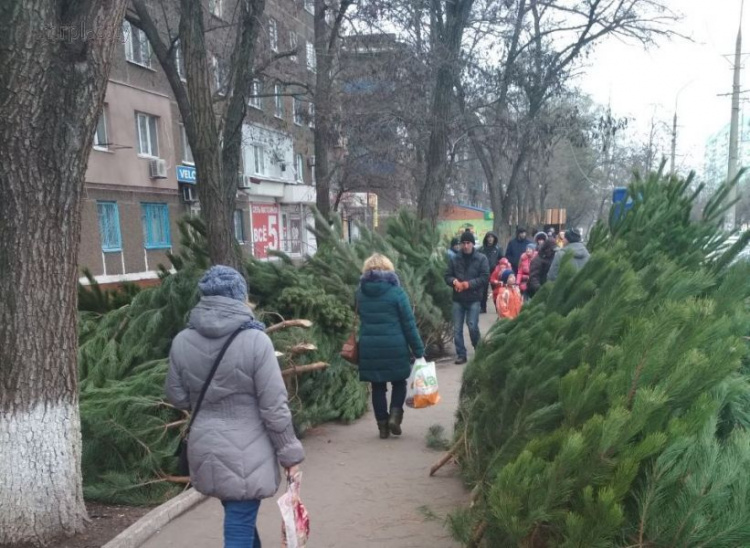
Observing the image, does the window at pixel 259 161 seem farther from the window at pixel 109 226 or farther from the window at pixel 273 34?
the window at pixel 273 34

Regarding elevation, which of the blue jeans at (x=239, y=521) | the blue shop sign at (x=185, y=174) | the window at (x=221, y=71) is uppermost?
the window at (x=221, y=71)

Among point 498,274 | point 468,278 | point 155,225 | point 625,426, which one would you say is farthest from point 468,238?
point 155,225

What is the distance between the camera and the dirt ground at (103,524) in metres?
3.46

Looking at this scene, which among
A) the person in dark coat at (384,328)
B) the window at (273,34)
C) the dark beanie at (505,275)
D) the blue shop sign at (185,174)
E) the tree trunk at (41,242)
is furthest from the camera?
the blue shop sign at (185,174)

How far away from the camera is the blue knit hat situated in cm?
289

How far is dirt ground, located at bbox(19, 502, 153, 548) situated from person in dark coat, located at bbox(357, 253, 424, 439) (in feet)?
6.76

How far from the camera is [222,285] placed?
2.89 meters

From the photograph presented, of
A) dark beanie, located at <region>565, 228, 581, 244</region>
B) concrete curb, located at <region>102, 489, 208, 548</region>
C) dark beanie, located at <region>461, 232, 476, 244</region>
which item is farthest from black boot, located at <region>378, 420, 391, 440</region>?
dark beanie, located at <region>565, 228, 581, 244</region>

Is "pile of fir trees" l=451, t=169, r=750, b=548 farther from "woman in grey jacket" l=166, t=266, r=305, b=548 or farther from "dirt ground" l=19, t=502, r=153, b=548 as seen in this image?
"dirt ground" l=19, t=502, r=153, b=548

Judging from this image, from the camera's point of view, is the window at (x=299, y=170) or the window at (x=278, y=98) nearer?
the window at (x=278, y=98)

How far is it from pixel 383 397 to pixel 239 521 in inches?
110

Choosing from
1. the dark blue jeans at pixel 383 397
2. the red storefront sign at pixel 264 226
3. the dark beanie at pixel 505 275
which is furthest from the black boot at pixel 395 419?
the red storefront sign at pixel 264 226

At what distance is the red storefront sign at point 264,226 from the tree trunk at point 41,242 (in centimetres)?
2547

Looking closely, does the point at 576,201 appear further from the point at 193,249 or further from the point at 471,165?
the point at 193,249
